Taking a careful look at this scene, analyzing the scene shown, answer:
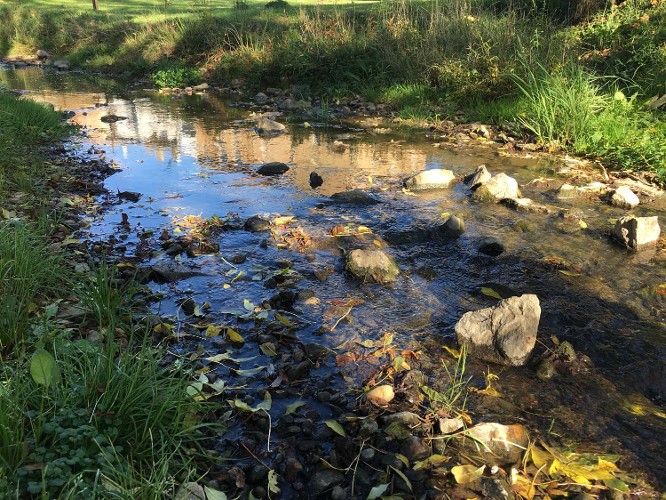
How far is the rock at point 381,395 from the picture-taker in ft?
9.62

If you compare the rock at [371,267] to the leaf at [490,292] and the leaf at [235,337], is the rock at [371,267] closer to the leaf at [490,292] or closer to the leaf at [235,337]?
the leaf at [490,292]

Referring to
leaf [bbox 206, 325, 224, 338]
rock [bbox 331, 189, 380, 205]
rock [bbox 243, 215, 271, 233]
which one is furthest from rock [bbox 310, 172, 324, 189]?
leaf [bbox 206, 325, 224, 338]

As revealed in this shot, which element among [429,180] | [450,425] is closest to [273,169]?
[429,180]

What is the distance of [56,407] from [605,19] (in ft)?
41.6

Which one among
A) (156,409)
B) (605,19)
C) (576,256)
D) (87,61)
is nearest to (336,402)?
(156,409)

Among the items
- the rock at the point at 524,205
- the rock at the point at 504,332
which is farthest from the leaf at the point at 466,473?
the rock at the point at 524,205

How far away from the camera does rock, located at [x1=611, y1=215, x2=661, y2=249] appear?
484cm

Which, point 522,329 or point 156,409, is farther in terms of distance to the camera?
point 522,329

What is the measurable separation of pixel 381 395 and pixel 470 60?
28.5ft

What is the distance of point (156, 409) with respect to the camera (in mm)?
2389

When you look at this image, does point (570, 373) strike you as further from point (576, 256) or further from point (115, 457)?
point (115, 457)

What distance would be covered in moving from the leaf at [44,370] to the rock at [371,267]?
2.44 m

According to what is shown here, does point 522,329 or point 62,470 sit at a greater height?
point 62,470

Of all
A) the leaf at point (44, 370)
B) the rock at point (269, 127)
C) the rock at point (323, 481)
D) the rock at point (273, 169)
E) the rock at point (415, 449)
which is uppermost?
the leaf at point (44, 370)
